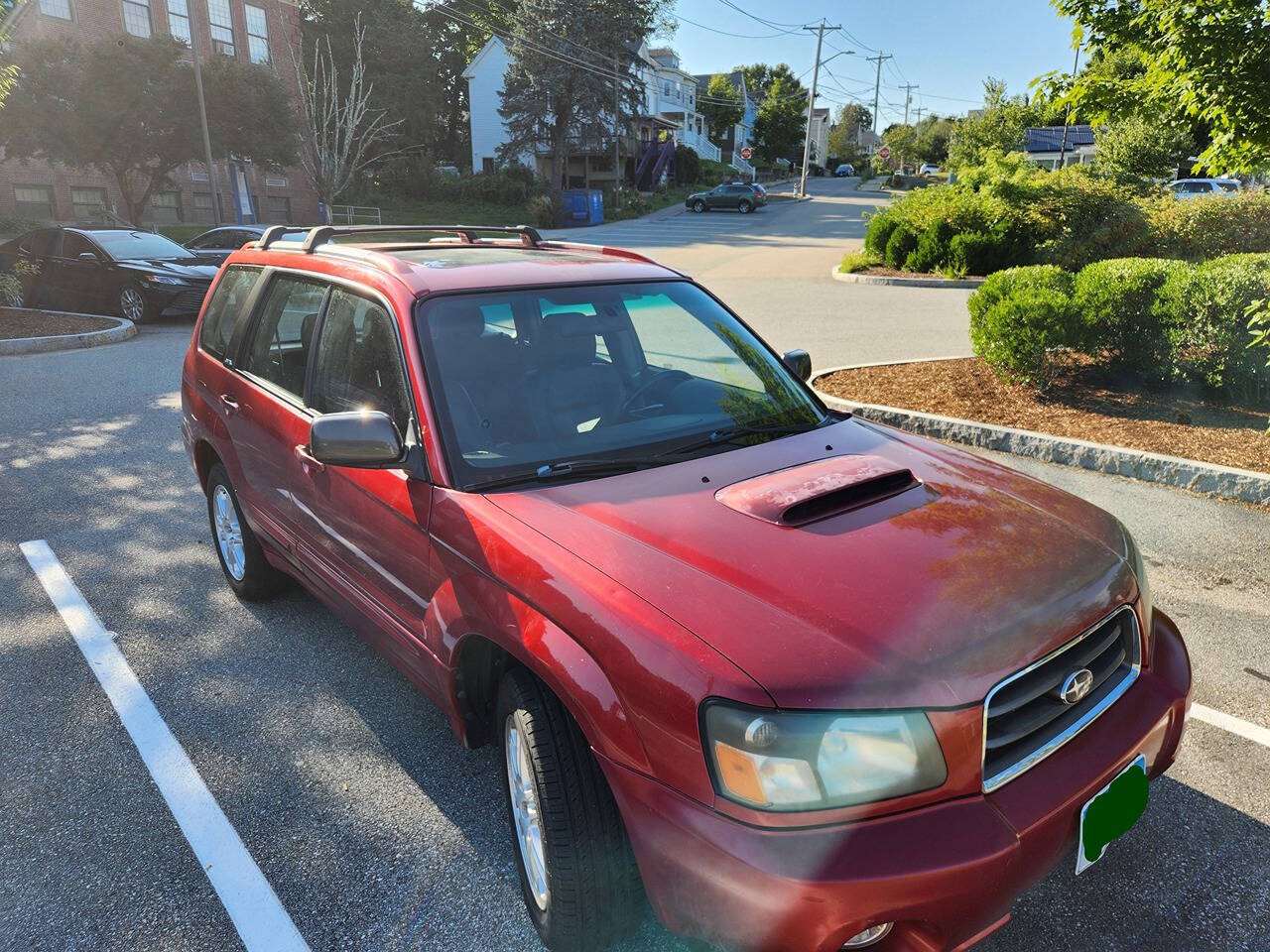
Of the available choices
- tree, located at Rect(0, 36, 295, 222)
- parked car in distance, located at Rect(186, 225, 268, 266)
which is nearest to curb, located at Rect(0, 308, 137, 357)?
parked car in distance, located at Rect(186, 225, 268, 266)

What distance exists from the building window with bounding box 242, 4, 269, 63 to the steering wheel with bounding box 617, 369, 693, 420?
39759 millimetres

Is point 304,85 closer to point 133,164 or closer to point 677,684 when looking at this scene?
point 133,164

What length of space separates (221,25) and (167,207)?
776 centimetres

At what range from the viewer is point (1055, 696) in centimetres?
199

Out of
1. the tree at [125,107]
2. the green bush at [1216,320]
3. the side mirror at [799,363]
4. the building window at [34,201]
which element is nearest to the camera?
the side mirror at [799,363]

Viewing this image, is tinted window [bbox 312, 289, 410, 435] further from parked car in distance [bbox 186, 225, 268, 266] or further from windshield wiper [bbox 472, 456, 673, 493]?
parked car in distance [bbox 186, 225, 268, 266]

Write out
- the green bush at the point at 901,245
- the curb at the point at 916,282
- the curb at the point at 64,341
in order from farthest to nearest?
the green bush at the point at 901,245
the curb at the point at 916,282
the curb at the point at 64,341

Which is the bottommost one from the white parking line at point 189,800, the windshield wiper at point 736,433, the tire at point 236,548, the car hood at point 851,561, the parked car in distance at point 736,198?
the white parking line at point 189,800

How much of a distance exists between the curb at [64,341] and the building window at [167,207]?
2516 centimetres

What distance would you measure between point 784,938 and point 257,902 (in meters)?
1.67

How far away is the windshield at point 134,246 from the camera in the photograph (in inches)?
547

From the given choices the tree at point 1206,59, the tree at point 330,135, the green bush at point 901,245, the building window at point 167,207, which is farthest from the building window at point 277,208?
the tree at point 1206,59

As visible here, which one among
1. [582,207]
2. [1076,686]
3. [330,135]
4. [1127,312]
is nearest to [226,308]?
[1076,686]

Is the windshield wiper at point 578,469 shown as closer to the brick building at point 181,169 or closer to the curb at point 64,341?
the curb at point 64,341
